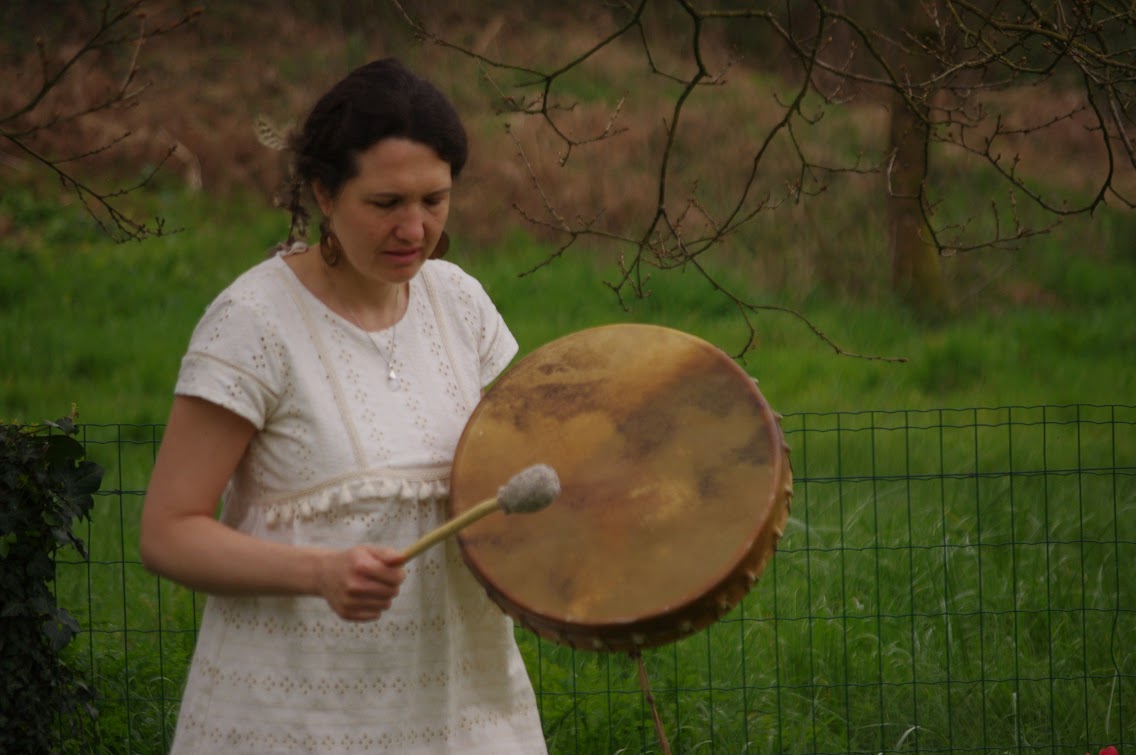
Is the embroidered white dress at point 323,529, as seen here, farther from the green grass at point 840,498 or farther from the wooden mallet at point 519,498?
the green grass at point 840,498

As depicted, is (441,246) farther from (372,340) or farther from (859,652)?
(859,652)

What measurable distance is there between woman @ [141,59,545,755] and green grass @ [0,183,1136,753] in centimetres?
118

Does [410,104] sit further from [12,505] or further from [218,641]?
[12,505]

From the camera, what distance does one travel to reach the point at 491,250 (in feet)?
29.5

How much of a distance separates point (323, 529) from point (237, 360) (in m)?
0.26

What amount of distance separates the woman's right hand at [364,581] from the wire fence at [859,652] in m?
1.57

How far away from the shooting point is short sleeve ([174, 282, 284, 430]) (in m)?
1.83

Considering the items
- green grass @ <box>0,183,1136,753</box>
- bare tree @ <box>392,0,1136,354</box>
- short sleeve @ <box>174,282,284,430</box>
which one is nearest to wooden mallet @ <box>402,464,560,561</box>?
short sleeve @ <box>174,282,284,430</box>

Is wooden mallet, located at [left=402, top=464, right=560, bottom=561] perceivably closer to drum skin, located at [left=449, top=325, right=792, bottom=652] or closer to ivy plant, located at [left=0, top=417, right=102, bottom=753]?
drum skin, located at [left=449, top=325, right=792, bottom=652]

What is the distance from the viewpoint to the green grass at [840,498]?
3.69m

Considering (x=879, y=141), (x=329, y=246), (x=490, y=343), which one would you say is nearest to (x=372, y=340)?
(x=329, y=246)

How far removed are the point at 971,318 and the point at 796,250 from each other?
1234 mm

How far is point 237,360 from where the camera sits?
186 cm

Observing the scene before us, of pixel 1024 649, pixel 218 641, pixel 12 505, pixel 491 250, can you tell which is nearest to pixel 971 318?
pixel 491 250
